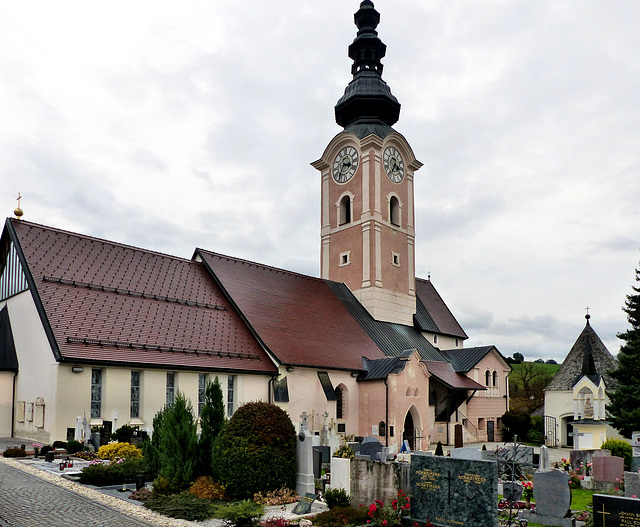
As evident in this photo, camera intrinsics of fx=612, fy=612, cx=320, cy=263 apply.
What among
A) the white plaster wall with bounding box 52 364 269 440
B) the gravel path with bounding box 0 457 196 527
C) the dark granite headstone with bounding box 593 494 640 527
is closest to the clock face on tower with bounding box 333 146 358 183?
the white plaster wall with bounding box 52 364 269 440

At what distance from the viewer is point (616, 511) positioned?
30.1ft

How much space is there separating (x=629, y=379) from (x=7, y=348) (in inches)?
1056

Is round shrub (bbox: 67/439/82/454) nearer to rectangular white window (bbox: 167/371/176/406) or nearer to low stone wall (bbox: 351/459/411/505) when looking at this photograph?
rectangular white window (bbox: 167/371/176/406)

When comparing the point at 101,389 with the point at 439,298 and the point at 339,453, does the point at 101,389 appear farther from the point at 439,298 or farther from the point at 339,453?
the point at 439,298

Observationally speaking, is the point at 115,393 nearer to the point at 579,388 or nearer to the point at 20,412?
the point at 20,412

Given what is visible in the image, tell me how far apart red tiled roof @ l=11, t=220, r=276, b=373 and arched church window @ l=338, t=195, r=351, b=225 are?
14.0m

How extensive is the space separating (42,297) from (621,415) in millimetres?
24614

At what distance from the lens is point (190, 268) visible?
29.9 meters

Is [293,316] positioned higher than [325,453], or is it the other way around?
[293,316]

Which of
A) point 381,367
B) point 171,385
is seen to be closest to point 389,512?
point 171,385

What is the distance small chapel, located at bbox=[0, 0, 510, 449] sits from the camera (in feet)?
71.6

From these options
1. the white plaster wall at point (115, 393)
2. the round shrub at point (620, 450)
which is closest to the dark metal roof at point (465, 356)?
the round shrub at point (620, 450)

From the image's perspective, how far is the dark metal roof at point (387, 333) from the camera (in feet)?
114

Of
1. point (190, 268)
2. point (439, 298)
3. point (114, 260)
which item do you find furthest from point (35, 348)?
point (439, 298)
